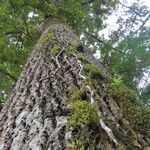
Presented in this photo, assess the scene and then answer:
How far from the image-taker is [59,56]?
444cm

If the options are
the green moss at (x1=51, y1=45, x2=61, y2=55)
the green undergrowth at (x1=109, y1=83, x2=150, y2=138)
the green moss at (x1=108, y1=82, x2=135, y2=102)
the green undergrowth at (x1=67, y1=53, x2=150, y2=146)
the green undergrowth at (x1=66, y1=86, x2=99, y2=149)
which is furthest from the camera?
the green moss at (x1=51, y1=45, x2=61, y2=55)

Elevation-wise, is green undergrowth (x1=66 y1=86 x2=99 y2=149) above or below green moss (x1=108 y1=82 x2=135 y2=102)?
below

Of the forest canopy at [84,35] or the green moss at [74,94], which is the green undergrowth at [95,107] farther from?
the forest canopy at [84,35]

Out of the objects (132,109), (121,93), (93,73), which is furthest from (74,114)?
(93,73)

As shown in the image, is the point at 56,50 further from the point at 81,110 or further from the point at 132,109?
the point at 81,110

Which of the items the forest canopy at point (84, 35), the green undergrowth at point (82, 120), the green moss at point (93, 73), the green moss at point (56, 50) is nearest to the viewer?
the green undergrowth at point (82, 120)

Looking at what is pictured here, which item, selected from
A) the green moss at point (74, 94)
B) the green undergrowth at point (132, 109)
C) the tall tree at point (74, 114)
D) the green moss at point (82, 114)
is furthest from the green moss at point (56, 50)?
the green moss at point (82, 114)

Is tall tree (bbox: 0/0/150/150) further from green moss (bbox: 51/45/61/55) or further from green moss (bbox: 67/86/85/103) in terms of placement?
green moss (bbox: 51/45/61/55)

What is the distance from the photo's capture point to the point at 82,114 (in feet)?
7.48

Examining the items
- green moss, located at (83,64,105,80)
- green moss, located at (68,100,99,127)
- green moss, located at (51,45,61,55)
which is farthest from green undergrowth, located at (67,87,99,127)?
green moss, located at (51,45,61,55)

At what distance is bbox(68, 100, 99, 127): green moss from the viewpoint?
2.20 meters

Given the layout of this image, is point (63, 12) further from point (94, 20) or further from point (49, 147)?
point (49, 147)

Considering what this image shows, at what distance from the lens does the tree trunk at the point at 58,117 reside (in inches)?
82.7

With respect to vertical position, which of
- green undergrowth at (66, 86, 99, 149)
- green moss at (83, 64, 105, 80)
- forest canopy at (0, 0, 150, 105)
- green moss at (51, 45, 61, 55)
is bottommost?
green undergrowth at (66, 86, 99, 149)
